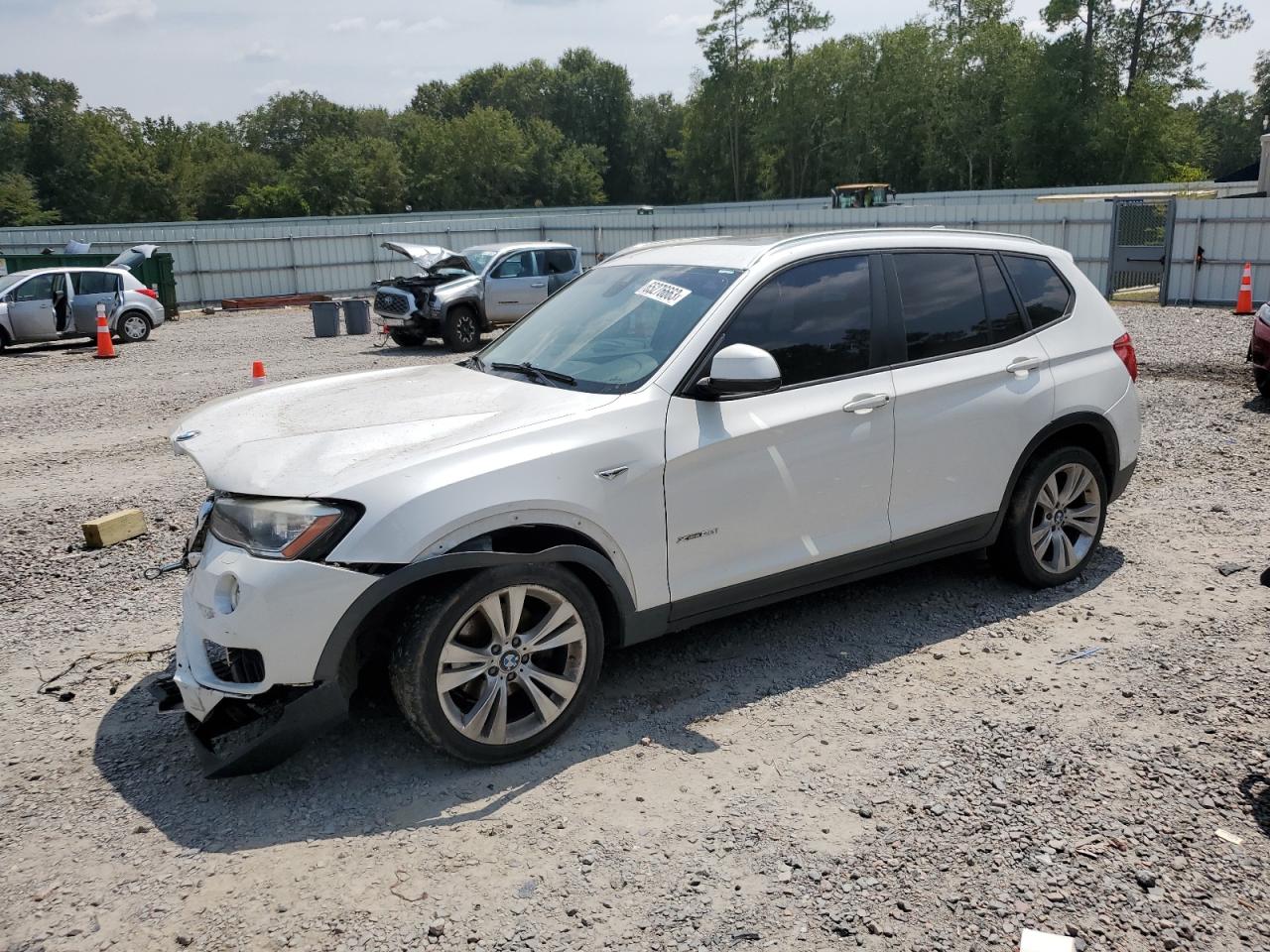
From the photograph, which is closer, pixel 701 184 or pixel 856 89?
→ pixel 856 89

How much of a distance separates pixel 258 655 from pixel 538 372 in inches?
68.8

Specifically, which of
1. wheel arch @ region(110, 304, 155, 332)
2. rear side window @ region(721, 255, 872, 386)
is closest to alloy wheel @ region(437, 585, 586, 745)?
rear side window @ region(721, 255, 872, 386)

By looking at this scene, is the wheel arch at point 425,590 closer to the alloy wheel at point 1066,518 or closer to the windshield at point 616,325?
the windshield at point 616,325

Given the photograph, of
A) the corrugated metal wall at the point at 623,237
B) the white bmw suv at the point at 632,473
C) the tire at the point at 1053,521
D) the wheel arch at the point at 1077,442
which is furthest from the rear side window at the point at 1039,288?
the corrugated metal wall at the point at 623,237

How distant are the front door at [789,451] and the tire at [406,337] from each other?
45.6ft

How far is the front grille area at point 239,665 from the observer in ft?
11.5

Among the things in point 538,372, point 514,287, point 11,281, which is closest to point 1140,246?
point 514,287

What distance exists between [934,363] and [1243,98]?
114m

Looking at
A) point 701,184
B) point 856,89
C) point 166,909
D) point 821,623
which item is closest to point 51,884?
point 166,909

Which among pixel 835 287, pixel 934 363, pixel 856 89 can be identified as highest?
pixel 856 89

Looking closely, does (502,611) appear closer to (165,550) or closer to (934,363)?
(934,363)

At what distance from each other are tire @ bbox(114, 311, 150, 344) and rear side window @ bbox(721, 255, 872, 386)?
1832 cm

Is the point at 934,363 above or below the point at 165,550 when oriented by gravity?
above

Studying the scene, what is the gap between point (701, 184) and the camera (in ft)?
272
